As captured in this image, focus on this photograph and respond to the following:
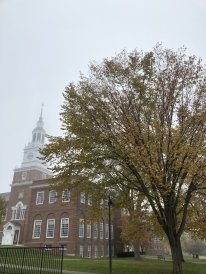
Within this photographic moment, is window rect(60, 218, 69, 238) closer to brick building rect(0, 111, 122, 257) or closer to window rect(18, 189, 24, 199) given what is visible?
brick building rect(0, 111, 122, 257)

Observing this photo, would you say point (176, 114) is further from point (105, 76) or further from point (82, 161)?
point (82, 161)

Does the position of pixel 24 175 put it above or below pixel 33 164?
below

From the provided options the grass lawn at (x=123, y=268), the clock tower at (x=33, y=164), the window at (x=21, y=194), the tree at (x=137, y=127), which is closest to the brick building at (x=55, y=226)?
the window at (x=21, y=194)

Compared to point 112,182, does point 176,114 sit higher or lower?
higher

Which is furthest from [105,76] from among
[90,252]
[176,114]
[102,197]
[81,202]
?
[90,252]

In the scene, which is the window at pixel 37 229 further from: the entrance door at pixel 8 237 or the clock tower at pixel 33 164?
the clock tower at pixel 33 164

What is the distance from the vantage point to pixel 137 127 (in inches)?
549

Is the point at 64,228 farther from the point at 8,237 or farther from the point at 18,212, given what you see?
the point at 18,212

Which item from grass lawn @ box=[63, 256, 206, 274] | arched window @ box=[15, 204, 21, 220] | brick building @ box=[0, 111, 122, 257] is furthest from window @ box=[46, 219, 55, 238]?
grass lawn @ box=[63, 256, 206, 274]

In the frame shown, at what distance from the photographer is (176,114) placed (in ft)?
49.8

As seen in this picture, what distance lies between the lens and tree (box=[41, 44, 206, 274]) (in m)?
13.7

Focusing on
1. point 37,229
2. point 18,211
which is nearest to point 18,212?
point 18,211

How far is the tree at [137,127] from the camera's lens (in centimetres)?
1370

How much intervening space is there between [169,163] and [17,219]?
4676 centimetres
